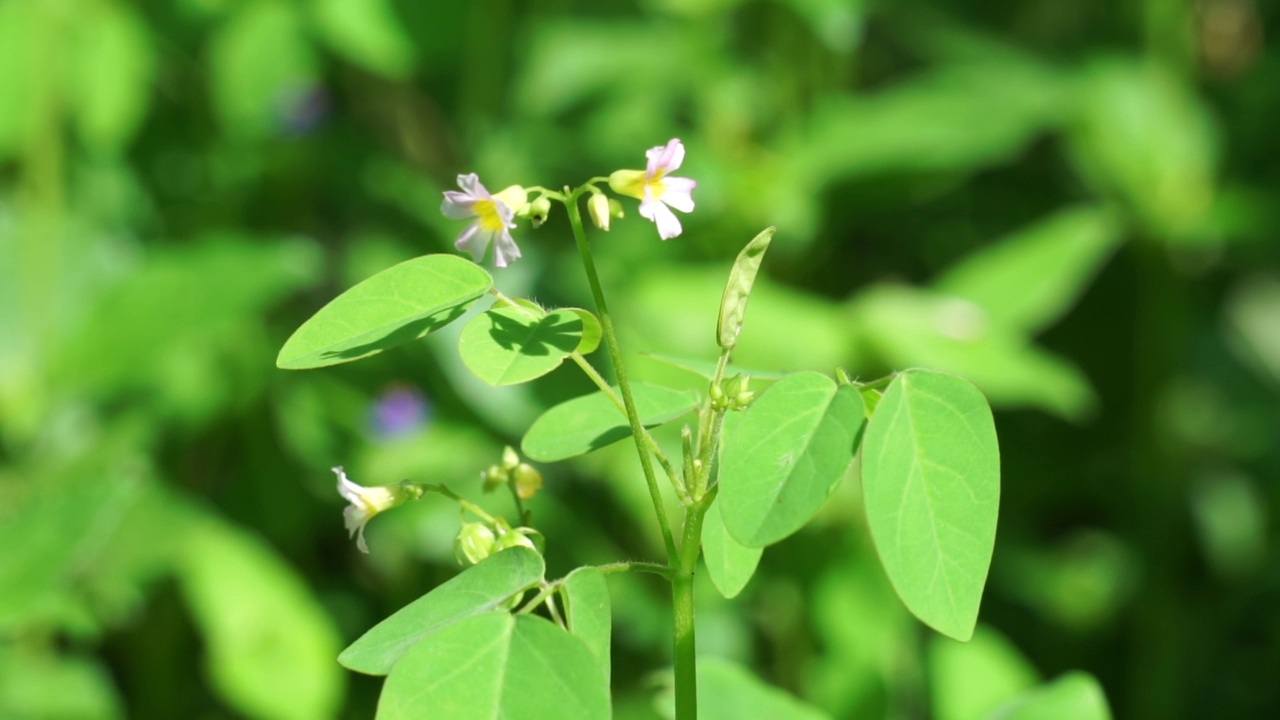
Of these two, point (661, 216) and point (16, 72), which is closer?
point (661, 216)

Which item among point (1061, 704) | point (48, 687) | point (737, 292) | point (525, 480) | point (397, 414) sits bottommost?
point (48, 687)

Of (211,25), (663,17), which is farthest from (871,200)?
(211,25)

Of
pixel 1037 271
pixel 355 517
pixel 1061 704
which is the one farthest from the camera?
pixel 1037 271

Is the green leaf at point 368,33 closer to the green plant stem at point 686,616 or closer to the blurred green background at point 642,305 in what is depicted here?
the blurred green background at point 642,305

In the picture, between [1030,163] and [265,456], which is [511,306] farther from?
[1030,163]

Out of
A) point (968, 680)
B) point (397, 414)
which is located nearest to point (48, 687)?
point (397, 414)

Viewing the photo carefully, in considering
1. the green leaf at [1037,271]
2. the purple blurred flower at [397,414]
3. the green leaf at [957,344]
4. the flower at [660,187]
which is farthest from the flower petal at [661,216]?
the green leaf at [1037,271]

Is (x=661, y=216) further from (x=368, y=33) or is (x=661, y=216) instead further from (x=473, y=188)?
(x=368, y=33)
